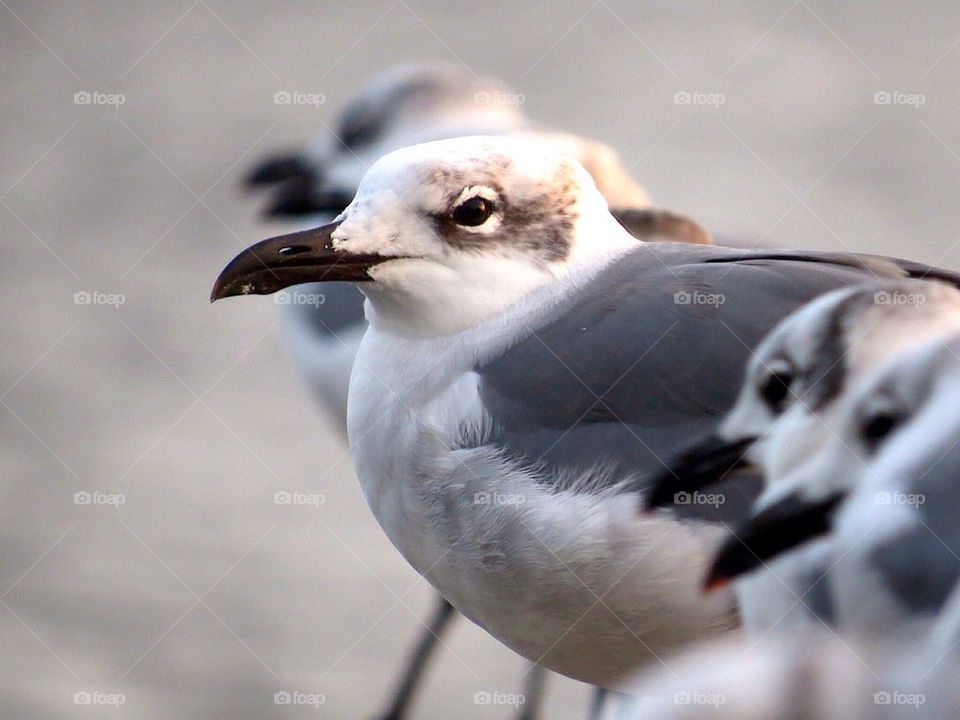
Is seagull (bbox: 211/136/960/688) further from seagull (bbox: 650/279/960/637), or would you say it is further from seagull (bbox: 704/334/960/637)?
seagull (bbox: 704/334/960/637)

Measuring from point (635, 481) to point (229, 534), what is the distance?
1.03 m

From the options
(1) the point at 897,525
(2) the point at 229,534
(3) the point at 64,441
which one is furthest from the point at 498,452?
(3) the point at 64,441

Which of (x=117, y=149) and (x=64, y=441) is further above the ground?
(x=117, y=149)

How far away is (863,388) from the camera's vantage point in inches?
46.0

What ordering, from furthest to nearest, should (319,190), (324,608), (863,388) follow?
(319,190) < (324,608) < (863,388)

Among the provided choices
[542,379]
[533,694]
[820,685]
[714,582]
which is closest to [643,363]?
[542,379]

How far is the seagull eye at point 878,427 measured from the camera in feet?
3.54

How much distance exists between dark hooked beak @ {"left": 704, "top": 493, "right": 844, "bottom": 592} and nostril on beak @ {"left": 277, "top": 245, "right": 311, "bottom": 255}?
0.48 m

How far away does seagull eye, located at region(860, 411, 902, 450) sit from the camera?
108 cm

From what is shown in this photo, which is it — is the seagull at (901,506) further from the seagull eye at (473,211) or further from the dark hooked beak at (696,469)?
the seagull eye at (473,211)

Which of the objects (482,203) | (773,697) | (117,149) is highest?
(117,149)

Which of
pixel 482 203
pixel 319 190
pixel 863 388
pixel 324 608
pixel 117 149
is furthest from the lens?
pixel 117 149

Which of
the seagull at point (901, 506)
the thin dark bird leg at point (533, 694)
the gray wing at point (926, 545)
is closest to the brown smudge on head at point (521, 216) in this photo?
the seagull at point (901, 506)

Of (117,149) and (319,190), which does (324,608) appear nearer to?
(319,190)
